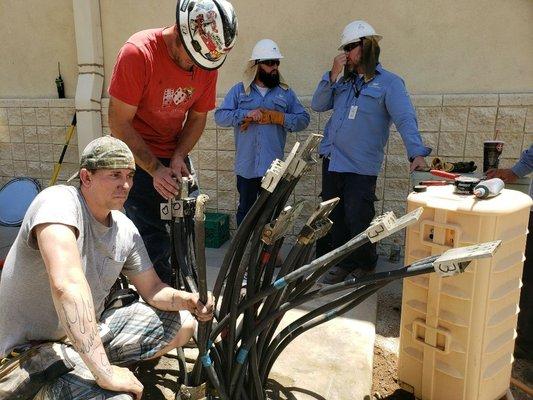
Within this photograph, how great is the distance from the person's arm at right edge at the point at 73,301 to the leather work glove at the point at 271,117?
257cm

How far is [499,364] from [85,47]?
535 centimetres

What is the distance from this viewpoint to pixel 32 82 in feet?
19.2

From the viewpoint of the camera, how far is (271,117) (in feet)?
12.9

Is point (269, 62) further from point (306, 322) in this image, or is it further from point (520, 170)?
point (306, 322)

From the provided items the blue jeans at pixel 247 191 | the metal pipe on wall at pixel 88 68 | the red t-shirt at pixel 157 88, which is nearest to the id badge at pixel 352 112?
the blue jeans at pixel 247 191

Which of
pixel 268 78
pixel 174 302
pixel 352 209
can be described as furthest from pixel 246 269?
pixel 268 78

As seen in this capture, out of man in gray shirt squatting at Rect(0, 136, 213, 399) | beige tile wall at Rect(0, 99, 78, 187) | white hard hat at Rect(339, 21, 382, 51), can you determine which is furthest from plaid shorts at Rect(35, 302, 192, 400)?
beige tile wall at Rect(0, 99, 78, 187)

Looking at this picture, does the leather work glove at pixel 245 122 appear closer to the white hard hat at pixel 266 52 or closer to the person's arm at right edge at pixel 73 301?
the white hard hat at pixel 266 52

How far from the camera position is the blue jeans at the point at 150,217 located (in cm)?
269

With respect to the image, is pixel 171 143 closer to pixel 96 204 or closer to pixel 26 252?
pixel 96 204

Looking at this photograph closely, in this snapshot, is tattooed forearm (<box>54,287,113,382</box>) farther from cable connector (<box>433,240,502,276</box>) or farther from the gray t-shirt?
cable connector (<box>433,240,502,276</box>)

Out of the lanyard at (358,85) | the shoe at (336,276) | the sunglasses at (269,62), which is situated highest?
the sunglasses at (269,62)

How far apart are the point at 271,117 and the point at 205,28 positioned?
1852 mm

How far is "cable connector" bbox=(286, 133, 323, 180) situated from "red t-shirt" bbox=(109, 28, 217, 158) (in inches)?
47.0
